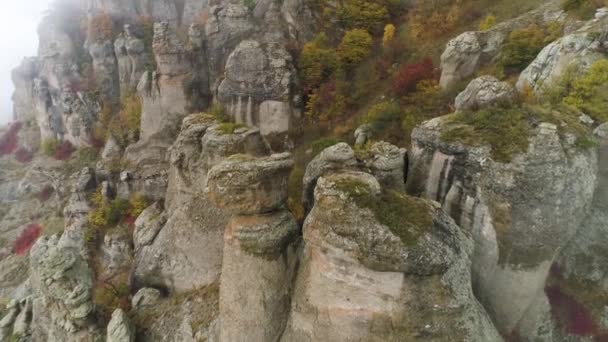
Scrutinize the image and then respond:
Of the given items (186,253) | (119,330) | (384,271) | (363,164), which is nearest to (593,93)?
(363,164)

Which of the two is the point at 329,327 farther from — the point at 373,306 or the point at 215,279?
the point at 215,279

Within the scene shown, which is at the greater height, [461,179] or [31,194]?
[461,179]

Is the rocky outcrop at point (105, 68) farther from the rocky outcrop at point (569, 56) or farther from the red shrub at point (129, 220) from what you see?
the rocky outcrop at point (569, 56)

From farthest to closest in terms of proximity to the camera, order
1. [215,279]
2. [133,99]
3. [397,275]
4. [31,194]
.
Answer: [31,194] < [133,99] < [215,279] < [397,275]

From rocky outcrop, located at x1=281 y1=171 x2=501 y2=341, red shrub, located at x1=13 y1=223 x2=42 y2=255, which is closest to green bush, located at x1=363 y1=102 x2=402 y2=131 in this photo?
rocky outcrop, located at x1=281 y1=171 x2=501 y2=341

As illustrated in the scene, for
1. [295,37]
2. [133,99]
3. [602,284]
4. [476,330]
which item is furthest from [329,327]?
[133,99]

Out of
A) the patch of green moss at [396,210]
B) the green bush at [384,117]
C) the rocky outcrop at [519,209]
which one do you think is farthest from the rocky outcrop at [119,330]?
the green bush at [384,117]

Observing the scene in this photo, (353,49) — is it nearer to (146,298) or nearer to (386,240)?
(146,298)
